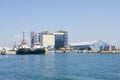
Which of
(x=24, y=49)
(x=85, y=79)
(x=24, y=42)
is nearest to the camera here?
(x=85, y=79)

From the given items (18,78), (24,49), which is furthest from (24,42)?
(18,78)

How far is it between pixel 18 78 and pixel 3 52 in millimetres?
136655

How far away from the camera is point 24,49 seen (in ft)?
511

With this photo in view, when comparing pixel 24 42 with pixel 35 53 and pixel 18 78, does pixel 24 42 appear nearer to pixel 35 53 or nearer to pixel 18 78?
pixel 35 53

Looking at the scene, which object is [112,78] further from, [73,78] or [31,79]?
[31,79]

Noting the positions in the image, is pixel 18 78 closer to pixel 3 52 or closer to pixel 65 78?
pixel 65 78

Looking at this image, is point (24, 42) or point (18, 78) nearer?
point (18, 78)

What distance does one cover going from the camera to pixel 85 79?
40.2 meters

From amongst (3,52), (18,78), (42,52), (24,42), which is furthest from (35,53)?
(18,78)

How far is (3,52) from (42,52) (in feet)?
95.2

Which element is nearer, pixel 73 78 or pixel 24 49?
pixel 73 78

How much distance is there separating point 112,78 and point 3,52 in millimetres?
140268

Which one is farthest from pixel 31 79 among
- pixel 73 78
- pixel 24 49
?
pixel 24 49

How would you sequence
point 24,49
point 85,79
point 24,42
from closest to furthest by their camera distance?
point 85,79 < point 24,49 < point 24,42
